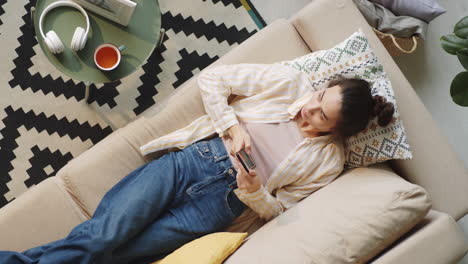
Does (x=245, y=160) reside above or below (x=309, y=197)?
above

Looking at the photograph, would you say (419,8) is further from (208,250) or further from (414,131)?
(208,250)

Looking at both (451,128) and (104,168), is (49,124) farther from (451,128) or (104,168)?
(451,128)

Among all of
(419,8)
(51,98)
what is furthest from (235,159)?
(419,8)

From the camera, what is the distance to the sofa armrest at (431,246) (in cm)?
130

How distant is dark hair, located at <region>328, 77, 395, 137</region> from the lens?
1452 millimetres

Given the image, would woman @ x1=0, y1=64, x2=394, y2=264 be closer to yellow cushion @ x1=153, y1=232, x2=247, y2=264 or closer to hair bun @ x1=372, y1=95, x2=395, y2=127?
hair bun @ x1=372, y1=95, x2=395, y2=127

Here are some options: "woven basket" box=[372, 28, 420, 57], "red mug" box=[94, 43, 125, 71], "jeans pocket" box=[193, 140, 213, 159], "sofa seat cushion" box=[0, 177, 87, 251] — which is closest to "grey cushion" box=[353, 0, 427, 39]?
"woven basket" box=[372, 28, 420, 57]

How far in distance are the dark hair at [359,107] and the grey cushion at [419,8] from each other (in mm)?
779

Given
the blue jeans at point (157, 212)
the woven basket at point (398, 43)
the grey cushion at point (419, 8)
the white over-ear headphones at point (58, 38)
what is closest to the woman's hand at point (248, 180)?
the blue jeans at point (157, 212)

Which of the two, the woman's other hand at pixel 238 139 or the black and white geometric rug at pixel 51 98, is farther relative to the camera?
the black and white geometric rug at pixel 51 98

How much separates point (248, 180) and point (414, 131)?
67 cm

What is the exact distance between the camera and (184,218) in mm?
1549

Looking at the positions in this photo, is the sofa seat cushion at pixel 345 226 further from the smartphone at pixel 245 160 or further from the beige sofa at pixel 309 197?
the smartphone at pixel 245 160

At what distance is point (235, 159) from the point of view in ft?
5.17
